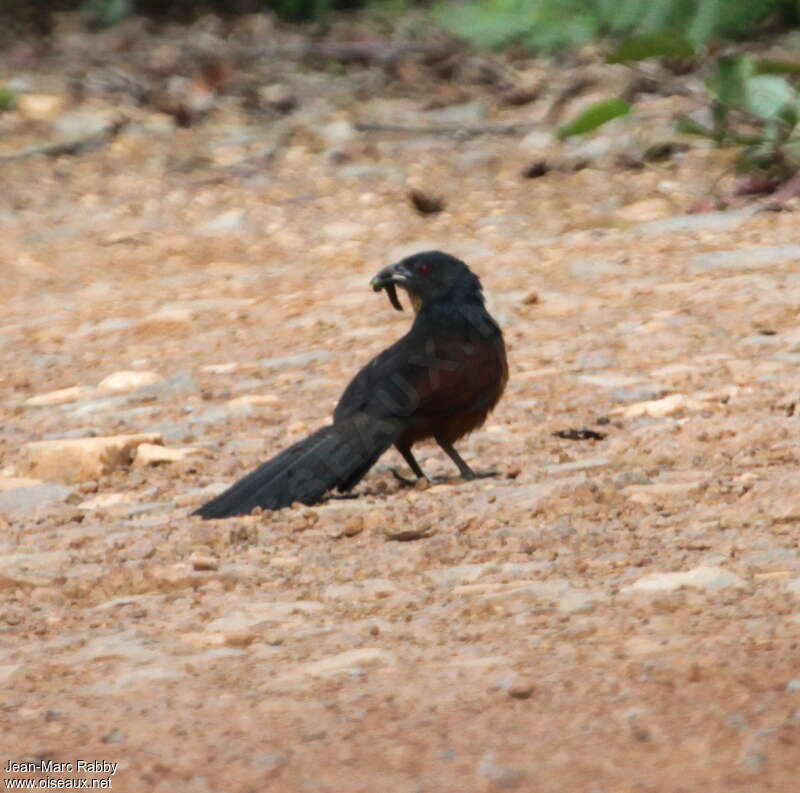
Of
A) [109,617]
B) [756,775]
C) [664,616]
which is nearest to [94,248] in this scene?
[109,617]

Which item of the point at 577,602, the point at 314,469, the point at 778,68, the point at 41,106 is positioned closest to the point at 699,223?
the point at 778,68

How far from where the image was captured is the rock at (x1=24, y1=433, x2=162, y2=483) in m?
5.27

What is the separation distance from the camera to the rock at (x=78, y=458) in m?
5.27

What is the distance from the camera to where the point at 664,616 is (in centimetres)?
333

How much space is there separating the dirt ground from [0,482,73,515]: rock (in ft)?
0.06

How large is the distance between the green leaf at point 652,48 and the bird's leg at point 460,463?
3.05 meters

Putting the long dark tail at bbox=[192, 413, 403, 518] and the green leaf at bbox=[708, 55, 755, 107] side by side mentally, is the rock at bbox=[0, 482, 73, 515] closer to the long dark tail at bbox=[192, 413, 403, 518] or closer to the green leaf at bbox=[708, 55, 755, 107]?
the long dark tail at bbox=[192, 413, 403, 518]

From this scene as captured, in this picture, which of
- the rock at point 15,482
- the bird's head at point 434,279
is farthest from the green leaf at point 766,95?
the rock at point 15,482

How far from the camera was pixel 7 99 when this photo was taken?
10.7m

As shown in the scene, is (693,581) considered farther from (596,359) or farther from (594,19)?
(594,19)

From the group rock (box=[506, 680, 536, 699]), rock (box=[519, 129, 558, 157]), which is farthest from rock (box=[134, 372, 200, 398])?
rock (box=[506, 680, 536, 699])

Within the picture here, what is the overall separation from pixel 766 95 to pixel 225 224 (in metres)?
2.83

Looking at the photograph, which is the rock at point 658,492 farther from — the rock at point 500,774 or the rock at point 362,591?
the rock at point 500,774

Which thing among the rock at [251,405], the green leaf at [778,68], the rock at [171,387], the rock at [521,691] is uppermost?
the green leaf at [778,68]
